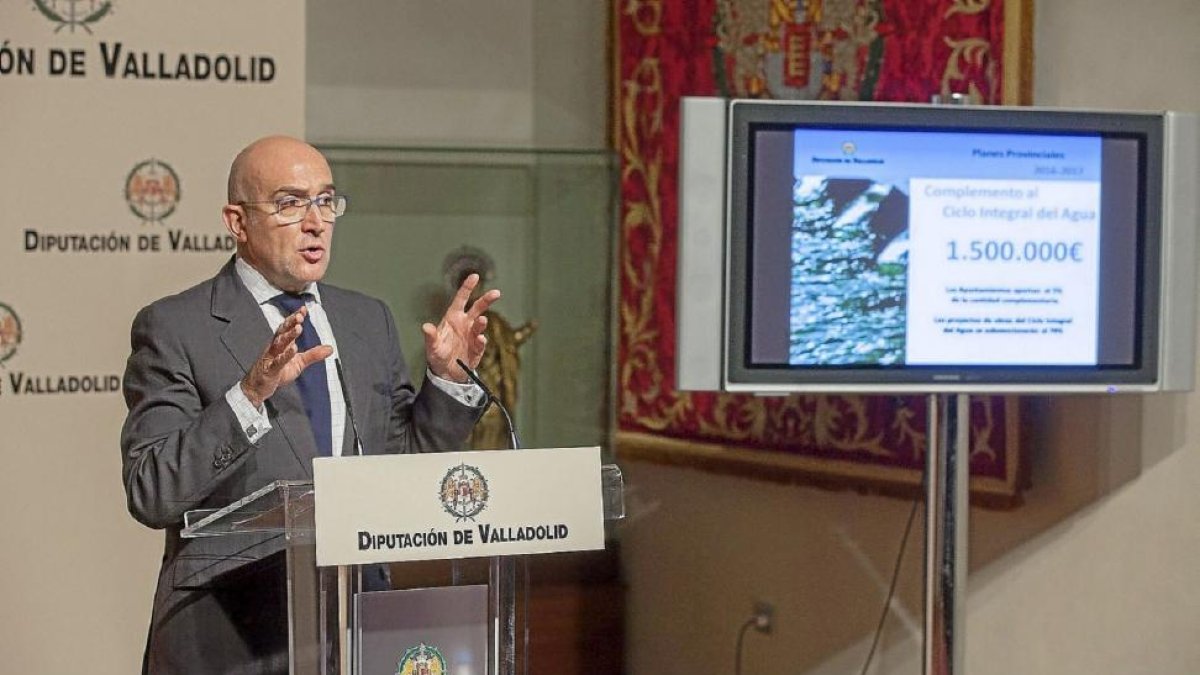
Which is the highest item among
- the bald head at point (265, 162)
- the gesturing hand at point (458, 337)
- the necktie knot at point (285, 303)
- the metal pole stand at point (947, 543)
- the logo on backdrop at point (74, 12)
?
the logo on backdrop at point (74, 12)

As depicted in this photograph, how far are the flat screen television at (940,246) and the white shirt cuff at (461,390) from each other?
0.69 meters

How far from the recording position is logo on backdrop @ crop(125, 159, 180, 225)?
3.41 m

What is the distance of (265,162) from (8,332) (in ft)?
4.67

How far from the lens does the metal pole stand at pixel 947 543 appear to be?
302 centimetres

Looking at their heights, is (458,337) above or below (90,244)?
below

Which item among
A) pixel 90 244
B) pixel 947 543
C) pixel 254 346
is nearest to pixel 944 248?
pixel 947 543

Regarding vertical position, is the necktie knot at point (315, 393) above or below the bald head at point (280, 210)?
below

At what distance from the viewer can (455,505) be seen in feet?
6.03

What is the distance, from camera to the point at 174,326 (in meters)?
2.20

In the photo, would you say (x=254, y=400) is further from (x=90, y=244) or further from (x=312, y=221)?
(x=90, y=244)

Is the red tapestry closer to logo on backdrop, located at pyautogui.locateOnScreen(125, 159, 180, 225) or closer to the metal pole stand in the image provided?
the metal pole stand

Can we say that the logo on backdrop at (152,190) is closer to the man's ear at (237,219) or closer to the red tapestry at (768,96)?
the man's ear at (237,219)

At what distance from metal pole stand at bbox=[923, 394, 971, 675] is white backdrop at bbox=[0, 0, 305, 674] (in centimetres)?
168

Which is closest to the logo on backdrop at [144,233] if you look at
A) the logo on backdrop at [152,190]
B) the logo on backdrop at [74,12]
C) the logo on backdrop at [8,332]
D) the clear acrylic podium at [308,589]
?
the logo on backdrop at [152,190]
